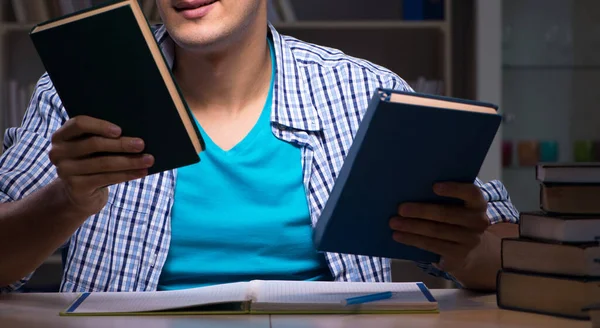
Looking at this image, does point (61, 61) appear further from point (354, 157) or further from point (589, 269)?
point (589, 269)

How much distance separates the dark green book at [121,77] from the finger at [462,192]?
319mm

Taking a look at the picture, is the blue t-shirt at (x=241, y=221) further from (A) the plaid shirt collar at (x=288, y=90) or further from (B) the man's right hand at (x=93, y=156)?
(B) the man's right hand at (x=93, y=156)

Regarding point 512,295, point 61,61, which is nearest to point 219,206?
point 61,61

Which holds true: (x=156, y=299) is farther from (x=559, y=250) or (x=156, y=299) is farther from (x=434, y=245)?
(x=559, y=250)

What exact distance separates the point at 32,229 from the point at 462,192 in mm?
630

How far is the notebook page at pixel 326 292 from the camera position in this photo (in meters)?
1.07

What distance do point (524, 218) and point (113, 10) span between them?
1.92 ft

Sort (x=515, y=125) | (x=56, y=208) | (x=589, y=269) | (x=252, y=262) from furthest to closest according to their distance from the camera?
(x=515, y=125)
(x=252, y=262)
(x=56, y=208)
(x=589, y=269)

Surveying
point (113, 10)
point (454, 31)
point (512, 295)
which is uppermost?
point (454, 31)

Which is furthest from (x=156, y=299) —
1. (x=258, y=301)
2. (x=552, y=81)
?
(x=552, y=81)

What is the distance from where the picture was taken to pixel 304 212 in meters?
1.47

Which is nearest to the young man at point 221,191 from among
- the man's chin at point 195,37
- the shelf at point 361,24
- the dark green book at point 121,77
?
the man's chin at point 195,37

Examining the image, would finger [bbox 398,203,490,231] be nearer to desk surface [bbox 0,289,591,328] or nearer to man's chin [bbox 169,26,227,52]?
desk surface [bbox 0,289,591,328]

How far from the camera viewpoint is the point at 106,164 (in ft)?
3.59
